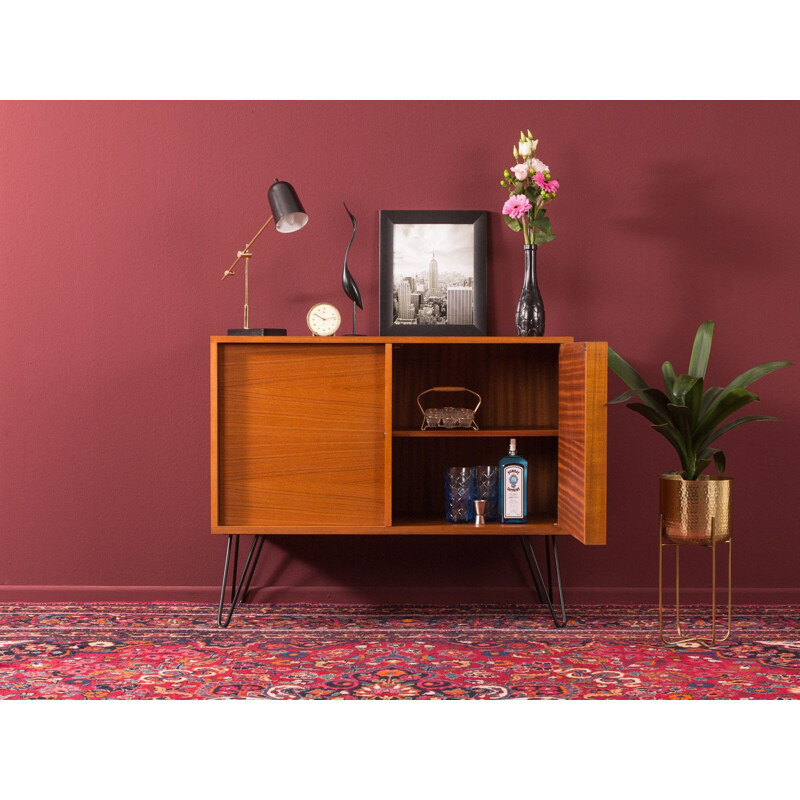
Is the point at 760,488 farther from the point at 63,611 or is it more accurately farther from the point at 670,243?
the point at 63,611

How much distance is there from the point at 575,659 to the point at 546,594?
657 millimetres

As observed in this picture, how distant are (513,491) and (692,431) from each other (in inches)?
26.6

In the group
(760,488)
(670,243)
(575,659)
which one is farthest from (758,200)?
(575,659)

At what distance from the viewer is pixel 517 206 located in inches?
123

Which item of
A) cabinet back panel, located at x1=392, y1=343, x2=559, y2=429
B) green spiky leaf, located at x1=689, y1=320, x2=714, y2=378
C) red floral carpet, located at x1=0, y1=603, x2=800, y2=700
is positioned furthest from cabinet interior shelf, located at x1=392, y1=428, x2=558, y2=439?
red floral carpet, located at x1=0, y1=603, x2=800, y2=700

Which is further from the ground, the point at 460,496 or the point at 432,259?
the point at 432,259

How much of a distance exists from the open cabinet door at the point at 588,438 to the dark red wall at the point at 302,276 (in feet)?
1.99

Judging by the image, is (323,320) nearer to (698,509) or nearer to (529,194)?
(529,194)

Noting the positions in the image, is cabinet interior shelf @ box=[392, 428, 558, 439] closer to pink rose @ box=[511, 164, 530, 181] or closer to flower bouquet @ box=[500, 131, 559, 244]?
flower bouquet @ box=[500, 131, 559, 244]

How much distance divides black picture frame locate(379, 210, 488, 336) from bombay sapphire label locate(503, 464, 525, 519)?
61 centimetres

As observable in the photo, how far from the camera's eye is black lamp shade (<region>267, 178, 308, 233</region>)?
312 centimetres

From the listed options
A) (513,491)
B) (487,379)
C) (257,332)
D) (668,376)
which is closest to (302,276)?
(257,332)

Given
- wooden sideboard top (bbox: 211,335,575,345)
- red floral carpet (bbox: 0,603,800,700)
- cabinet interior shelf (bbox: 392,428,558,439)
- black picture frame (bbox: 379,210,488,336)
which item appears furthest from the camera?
black picture frame (bbox: 379,210,488,336)

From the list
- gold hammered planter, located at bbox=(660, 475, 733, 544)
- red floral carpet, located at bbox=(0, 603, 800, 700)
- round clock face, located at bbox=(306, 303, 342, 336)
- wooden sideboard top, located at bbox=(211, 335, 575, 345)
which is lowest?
red floral carpet, located at bbox=(0, 603, 800, 700)
